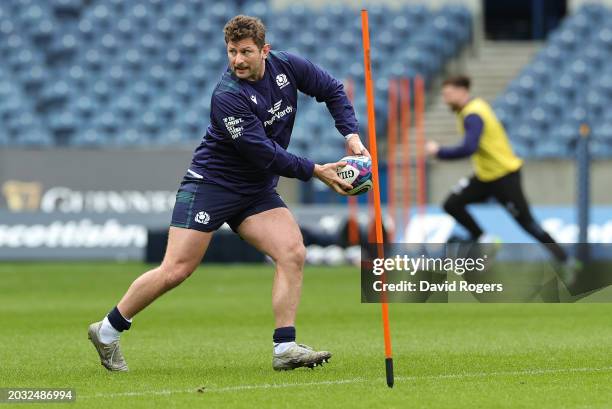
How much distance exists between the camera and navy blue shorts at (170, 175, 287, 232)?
8078 millimetres

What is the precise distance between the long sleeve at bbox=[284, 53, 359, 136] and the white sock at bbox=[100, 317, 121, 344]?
1.76 meters

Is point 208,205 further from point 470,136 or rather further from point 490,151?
point 490,151

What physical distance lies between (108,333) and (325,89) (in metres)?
1.91

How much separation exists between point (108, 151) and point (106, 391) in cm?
1748

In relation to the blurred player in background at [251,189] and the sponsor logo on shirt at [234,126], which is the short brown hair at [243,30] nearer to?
the blurred player in background at [251,189]

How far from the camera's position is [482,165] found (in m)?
15.0

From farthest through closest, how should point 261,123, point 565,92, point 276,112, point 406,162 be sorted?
1. point 565,92
2. point 406,162
3. point 276,112
4. point 261,123

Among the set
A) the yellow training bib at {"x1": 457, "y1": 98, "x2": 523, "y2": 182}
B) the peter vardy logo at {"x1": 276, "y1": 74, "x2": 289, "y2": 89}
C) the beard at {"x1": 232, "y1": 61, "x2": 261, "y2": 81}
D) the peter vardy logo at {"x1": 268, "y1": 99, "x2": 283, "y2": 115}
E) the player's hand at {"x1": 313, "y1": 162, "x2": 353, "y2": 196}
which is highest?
the beard at {"x1": 232, "y1": 61, "x2": 261, "y2": 81}

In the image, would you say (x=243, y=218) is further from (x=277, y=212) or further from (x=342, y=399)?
(x=342, y=399)

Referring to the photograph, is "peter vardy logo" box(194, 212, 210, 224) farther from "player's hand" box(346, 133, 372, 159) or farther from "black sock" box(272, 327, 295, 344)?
"player's hand" box(346, 133, 372, 159)

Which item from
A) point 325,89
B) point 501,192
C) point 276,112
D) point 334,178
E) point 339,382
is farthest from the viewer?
point 501,192

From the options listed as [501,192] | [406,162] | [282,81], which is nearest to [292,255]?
[282,81]

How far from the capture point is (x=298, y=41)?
89.7ft

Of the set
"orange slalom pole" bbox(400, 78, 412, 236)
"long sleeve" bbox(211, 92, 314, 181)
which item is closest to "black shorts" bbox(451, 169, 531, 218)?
"orange slalom pole" bbox(400, 78, 412, 236)
